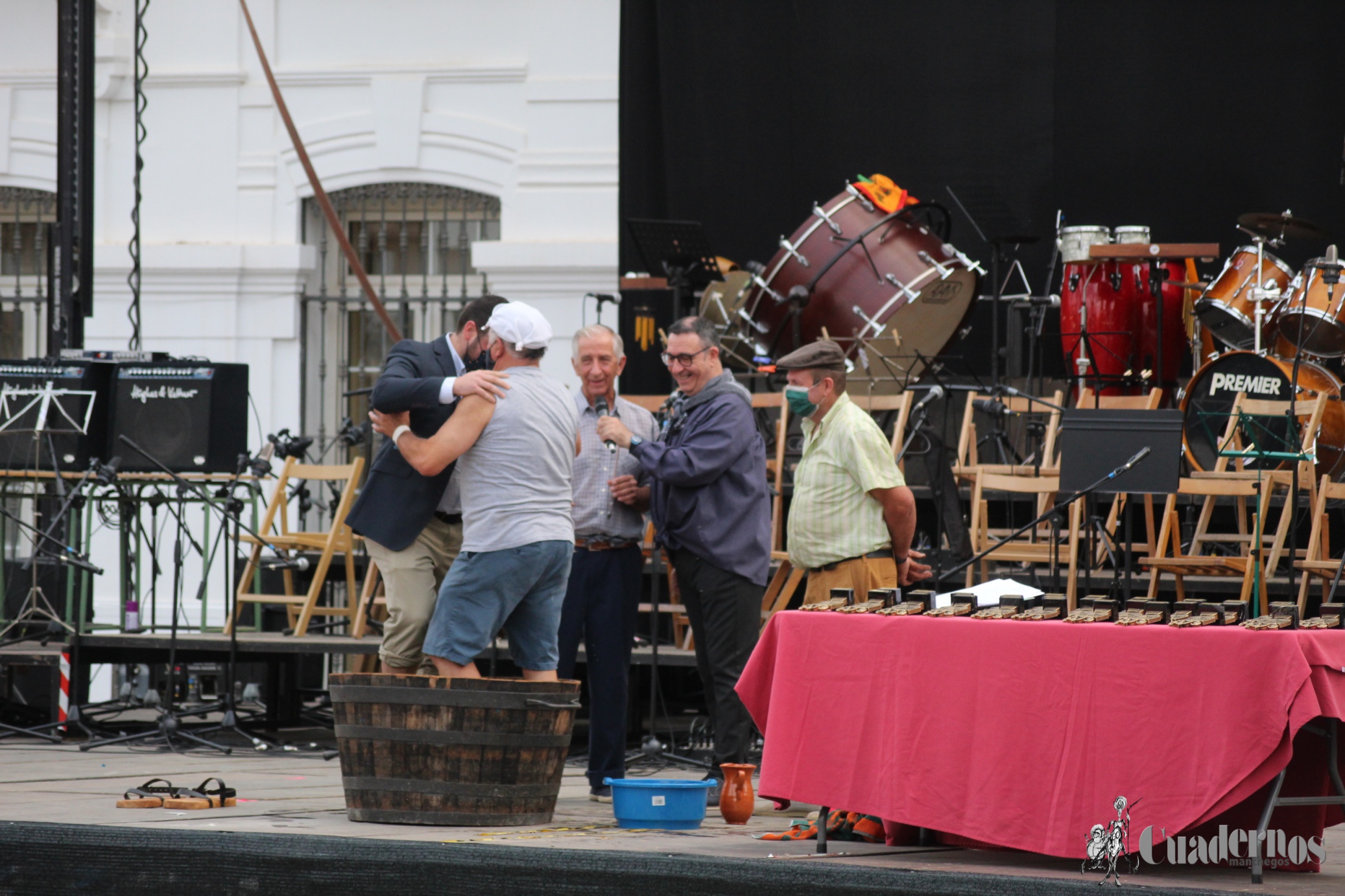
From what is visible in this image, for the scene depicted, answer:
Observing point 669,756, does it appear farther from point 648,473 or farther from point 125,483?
point 125,483

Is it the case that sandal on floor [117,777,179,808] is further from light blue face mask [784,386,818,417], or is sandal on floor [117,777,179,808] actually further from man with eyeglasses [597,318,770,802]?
light blue face mask [784,386,818,417]

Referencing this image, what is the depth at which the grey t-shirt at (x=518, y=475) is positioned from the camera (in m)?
5.36

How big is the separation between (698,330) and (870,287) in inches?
151

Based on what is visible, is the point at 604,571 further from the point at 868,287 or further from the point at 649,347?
the point at 649,347

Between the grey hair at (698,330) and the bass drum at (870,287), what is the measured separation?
11.9ft

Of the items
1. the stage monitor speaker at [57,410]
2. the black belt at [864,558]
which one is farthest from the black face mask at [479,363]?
the stage monitor speaker at [57,410]

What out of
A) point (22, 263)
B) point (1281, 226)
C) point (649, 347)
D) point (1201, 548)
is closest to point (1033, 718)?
point (1201, 548)

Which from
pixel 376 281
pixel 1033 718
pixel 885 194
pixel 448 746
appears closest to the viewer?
pixel 1033 718

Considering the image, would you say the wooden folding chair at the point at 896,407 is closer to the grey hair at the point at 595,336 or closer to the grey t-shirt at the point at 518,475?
the grey hair at the point at 595,336

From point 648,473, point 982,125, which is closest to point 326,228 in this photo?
point 982,125

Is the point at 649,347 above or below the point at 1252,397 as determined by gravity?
above

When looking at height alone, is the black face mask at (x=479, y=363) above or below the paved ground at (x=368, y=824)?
above

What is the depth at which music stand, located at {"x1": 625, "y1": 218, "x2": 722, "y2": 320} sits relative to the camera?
9.78 m

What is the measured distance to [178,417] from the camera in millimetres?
8570
